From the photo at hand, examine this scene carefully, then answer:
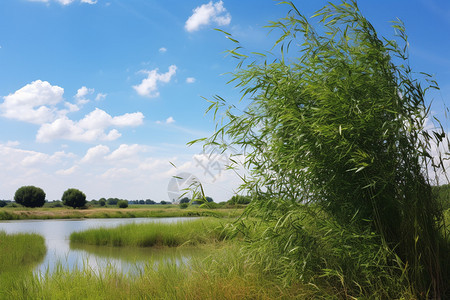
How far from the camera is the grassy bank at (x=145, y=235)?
38.2 feet

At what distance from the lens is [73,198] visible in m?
43.6

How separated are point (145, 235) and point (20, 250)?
12.7ft

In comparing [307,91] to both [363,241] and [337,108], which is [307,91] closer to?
[337,108]

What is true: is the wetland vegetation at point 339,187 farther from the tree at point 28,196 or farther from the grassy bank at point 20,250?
the tree at point 28,196

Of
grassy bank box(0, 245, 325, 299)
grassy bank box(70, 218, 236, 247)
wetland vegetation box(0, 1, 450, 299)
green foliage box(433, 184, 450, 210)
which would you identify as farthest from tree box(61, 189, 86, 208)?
green foliage box(433, 184, 450, 210)

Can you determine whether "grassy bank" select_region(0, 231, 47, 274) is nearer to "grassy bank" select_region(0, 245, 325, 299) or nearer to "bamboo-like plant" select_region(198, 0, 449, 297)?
"grassy bank" select_region(0, 245, 325, 299)

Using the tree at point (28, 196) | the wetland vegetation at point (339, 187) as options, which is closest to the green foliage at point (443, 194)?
the wetland vegetation at point (339, 187)

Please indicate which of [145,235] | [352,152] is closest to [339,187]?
[352,152]

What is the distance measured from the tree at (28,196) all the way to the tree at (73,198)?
336 centimetres

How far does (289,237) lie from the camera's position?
3695 millimetres

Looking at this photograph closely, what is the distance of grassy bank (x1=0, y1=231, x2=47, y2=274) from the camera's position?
29.1ft

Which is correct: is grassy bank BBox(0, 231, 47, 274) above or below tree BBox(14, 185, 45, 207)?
below

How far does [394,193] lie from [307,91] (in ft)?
4.95

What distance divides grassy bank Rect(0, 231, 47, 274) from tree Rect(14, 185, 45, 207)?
36224mm
